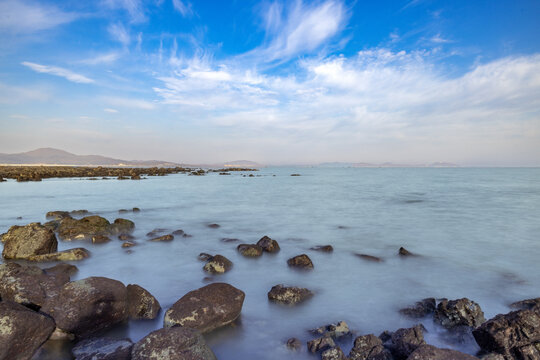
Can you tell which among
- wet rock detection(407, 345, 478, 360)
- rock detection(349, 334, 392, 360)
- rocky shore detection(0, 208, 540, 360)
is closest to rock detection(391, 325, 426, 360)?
rocky shore detection(0, 208, 540, 360)

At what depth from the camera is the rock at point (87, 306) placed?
13.2 ft

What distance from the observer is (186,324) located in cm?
414

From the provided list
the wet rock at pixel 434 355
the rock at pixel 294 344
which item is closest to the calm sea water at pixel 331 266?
the rock at pixel 294 344

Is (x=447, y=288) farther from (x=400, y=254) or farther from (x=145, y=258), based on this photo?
(x=145, y=258)

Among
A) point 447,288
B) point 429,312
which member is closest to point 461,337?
point 429,312

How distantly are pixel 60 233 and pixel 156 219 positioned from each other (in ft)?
14.5

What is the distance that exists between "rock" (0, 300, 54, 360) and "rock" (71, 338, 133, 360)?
44cm

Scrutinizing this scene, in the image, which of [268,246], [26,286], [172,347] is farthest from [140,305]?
[268,246]

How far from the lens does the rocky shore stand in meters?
3.34

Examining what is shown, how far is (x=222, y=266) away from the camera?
694 cm

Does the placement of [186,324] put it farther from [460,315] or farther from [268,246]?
[268,246]

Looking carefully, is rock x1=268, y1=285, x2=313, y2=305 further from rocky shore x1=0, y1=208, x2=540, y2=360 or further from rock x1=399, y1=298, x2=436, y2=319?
rock x1=399, y1=298, x2=436, y2=319

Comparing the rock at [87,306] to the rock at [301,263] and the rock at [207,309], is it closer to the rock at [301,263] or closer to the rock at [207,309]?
the rock at [207,309]

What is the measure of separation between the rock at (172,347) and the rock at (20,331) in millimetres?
1389
